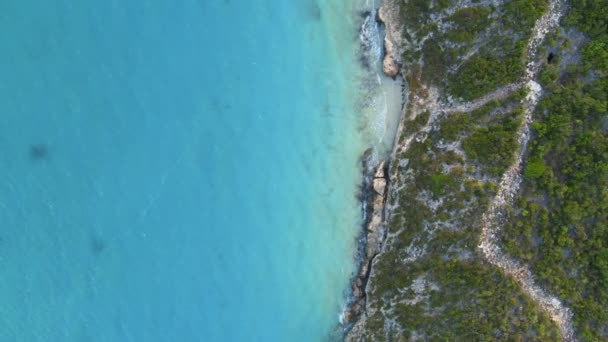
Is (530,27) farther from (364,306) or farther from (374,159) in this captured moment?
A: (364,306)

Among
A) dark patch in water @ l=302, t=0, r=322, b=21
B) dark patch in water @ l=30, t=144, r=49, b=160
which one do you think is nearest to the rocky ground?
dark patch in water @ l=302, t=0, r=322, b=21

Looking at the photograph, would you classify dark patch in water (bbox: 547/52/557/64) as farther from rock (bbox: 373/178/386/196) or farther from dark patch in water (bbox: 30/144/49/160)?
dark patch in water (bbox: 30/144/49/160)

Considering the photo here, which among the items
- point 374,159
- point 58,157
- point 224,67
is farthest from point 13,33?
point 374,159

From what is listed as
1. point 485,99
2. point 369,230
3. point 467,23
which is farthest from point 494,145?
point 369,230

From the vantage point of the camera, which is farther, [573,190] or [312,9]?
[312,9]

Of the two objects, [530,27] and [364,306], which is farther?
[364,306]

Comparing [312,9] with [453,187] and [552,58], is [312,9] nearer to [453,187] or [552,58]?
[453,187]
